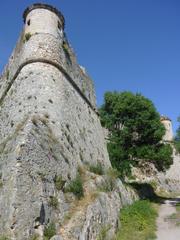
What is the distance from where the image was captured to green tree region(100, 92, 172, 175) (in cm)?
2411

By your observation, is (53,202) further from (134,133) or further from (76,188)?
(134,133)

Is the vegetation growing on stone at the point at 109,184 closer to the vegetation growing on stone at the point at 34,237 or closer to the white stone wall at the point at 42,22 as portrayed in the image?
the vegetation growing on stone at the point at 34,237

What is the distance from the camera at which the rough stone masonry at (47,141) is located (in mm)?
10617

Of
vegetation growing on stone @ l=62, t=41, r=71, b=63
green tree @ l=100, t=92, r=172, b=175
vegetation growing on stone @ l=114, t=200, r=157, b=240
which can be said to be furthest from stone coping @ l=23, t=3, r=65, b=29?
vegetation growing on stone @ l=114, t=200, r=157, b=240

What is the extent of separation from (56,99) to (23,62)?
342 cm

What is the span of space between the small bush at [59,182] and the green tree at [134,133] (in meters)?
11.4

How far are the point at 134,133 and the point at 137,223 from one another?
1065cm

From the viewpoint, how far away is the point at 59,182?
1253 cm

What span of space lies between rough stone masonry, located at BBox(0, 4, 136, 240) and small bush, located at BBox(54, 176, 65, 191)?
134 millimetres

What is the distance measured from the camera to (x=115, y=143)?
2478 centimetres

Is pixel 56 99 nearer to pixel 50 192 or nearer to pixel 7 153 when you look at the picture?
pixel 7 153

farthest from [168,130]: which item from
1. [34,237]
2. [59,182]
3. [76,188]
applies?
[34,237]

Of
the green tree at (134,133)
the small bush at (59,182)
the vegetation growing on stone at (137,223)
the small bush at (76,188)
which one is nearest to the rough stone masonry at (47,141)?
the small bush at (59,182)

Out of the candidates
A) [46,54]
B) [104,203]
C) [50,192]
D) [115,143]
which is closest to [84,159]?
[104,203]
